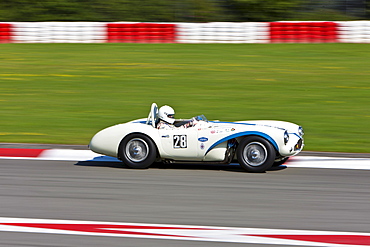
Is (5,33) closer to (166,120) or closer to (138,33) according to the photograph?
(138,33)

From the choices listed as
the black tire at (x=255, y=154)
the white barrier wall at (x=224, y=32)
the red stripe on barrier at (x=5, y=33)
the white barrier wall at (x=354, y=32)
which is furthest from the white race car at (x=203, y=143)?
the red stripe on barrier at (x=5, y=33)

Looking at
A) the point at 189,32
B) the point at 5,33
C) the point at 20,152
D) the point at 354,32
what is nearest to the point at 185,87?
the point at 189,32

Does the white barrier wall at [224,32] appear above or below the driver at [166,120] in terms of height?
above

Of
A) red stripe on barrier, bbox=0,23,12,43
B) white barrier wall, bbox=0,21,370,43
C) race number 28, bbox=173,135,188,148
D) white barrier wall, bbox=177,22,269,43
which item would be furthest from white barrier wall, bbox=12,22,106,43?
race number 28, bbox=173,135,188,148

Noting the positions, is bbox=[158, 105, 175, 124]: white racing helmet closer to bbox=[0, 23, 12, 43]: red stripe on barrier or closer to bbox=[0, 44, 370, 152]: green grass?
bbox=[0, 44, 370, 152]: green grass

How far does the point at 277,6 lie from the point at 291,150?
1717cm

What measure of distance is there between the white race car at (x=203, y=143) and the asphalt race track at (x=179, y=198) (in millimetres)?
189

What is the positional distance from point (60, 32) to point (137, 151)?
1315cm

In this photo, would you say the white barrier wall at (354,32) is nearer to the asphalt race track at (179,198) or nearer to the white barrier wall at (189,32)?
the white barrier wall at (189,32)

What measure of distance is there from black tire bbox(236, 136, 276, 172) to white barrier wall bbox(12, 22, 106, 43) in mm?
13249

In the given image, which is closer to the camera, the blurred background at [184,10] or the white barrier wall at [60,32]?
the white barrier wall at [60,32]

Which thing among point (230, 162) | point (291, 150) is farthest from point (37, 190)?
point (291, 150)

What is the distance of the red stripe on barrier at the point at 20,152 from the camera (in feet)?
27.5

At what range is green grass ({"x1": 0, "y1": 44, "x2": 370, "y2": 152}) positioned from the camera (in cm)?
1030
